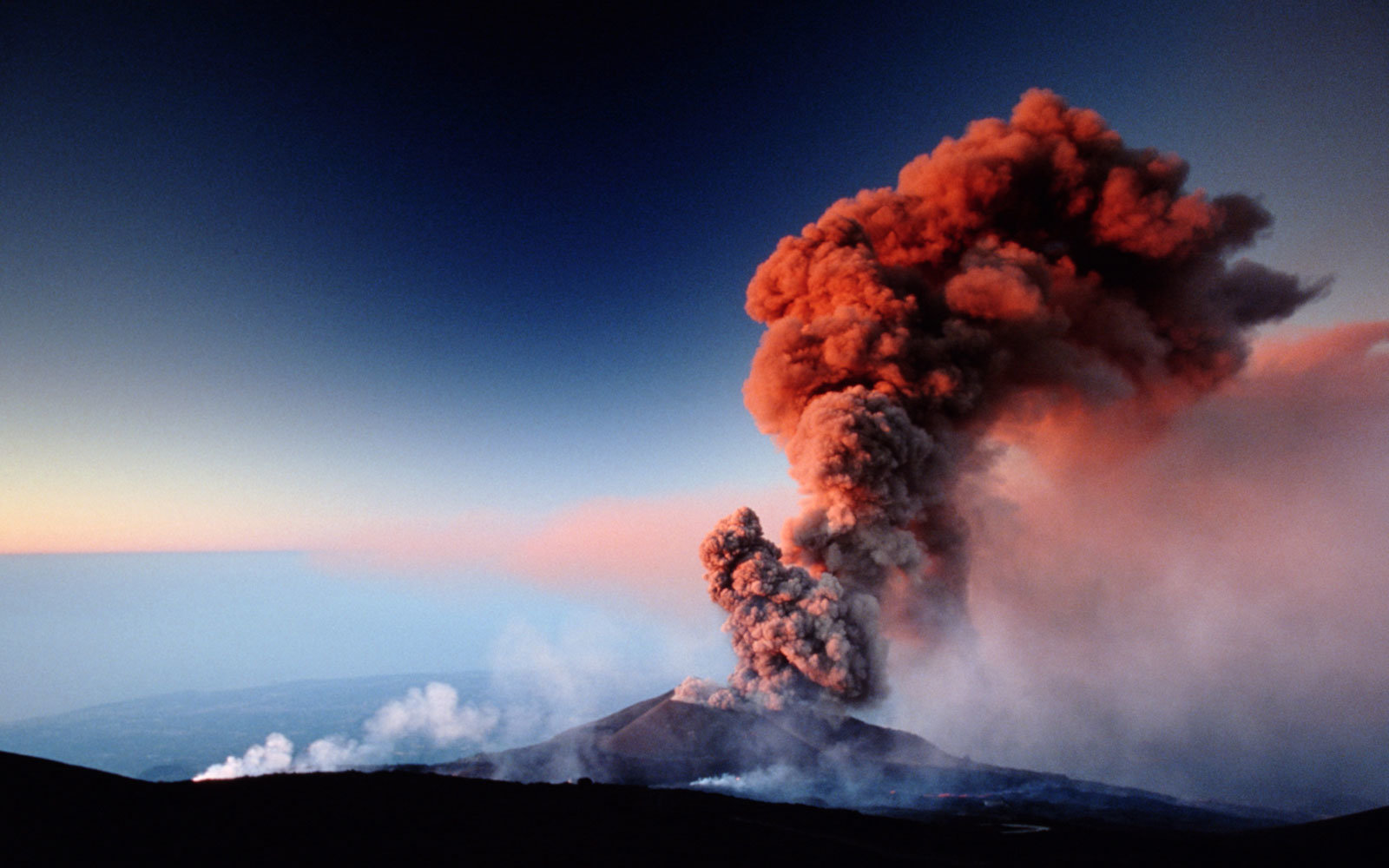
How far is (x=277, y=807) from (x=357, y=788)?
1.90 metres

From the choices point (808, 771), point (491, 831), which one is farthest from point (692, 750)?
point (491, 831)

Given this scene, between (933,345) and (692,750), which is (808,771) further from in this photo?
(933,345)

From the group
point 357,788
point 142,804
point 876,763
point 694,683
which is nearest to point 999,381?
point 876,763

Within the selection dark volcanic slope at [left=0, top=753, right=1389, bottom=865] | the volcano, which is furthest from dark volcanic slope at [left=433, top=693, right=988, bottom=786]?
dark volcanic slope at [left=0, top=753, right=1389, bottom=865]

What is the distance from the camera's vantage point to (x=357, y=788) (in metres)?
12.9

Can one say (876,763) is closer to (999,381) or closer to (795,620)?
(795,620)

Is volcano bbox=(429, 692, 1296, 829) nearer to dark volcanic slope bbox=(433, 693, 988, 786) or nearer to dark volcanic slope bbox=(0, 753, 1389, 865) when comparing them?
dark volcanic slope bbox=(433, 693, 988, 786)

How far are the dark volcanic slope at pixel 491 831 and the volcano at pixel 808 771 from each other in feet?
28.3

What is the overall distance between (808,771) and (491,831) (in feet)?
68.1

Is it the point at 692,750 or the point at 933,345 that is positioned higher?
the point at 933,345

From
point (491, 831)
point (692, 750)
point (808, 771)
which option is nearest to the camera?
point (491, 831)

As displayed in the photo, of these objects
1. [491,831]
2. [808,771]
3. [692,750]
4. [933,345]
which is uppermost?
[933,345]

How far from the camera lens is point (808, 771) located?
28.5 m

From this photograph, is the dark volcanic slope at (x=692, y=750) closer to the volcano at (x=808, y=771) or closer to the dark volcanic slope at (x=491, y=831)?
the volcano at (x=808, y=771)
